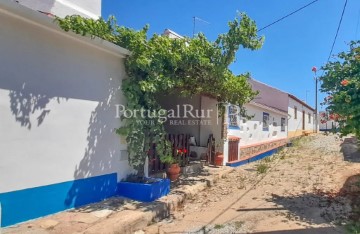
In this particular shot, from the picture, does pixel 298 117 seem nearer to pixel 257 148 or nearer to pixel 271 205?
pixel 257 148

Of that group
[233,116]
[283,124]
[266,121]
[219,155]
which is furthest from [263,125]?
[219,155]

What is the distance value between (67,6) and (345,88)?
7324 millimetres

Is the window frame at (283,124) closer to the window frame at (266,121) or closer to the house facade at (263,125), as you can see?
the house facade at (263,125)

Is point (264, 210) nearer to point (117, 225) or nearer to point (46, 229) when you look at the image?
point (117, 225)

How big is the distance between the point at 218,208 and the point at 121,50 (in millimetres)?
4235

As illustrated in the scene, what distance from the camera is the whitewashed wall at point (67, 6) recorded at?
24.5 feet

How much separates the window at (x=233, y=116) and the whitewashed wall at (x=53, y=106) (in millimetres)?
7305

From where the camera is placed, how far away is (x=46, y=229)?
4332mm

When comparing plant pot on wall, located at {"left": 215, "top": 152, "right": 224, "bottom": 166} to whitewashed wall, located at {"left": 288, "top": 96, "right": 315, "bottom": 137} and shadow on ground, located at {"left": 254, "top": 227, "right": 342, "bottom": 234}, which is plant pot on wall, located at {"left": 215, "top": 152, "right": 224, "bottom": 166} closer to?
shadow on ground, located at {"left": 254, "top": 227, "right": 342, "bottom": 234}

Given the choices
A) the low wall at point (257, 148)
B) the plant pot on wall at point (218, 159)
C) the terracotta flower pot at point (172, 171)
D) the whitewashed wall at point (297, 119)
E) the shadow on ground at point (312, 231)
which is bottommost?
the shadow on ground at point (312, 231)

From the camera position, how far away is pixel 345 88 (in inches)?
236

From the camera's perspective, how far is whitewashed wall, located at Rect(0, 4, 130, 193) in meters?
4.25

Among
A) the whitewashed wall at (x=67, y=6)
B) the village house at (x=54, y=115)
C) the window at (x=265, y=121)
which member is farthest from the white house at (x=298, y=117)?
the village house at (x=54, y=115)

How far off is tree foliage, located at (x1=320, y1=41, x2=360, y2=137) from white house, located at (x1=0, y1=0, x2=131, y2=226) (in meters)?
4.60
